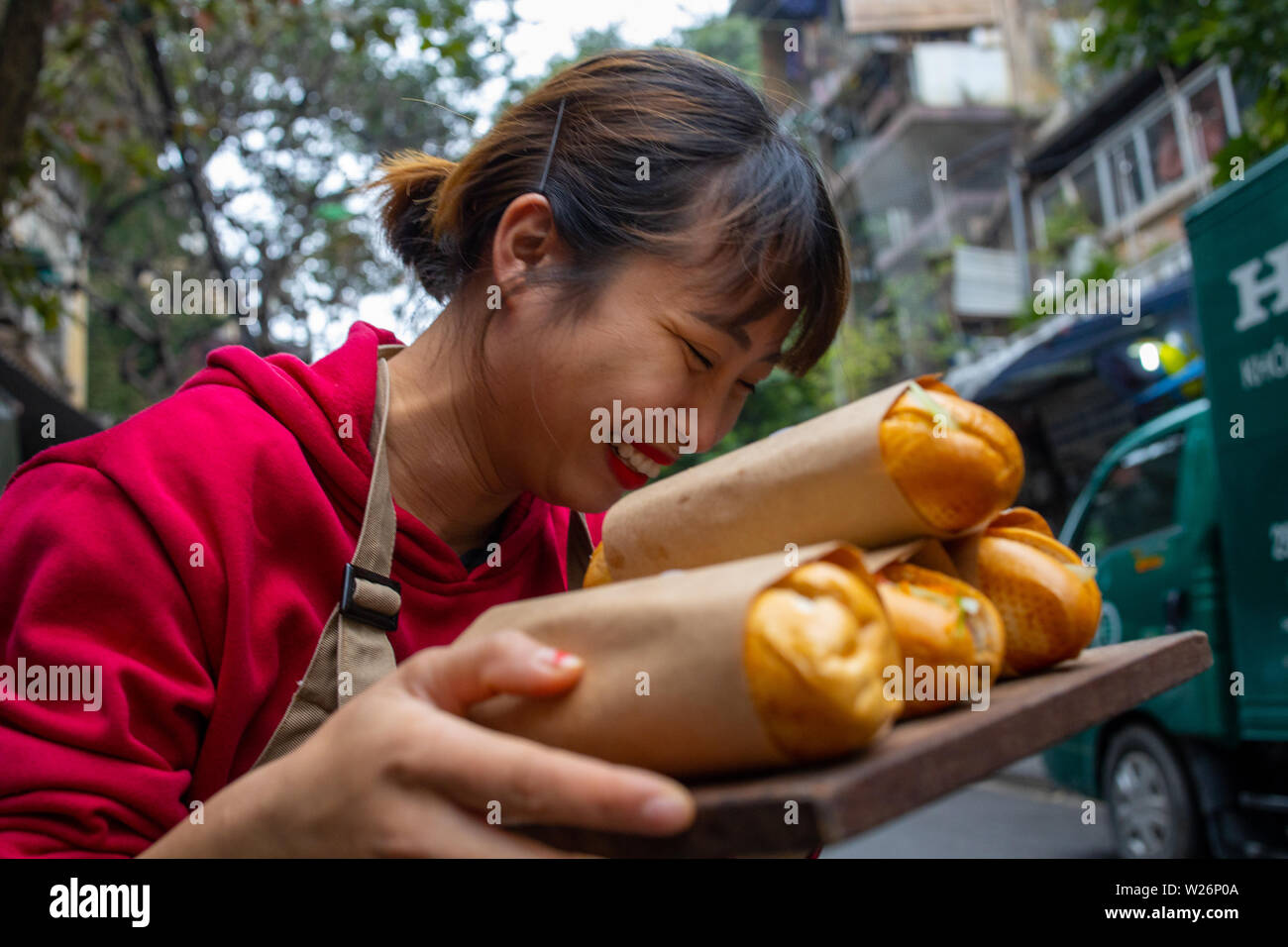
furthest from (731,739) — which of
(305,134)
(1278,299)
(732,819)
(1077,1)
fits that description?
(1077,1)

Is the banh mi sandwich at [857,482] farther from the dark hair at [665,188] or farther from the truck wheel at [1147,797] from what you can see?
the truck wheel at [1147,797]

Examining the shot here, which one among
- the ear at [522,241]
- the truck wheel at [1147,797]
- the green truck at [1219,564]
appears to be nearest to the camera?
the ear at [522,241]

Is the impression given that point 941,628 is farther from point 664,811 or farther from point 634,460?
point 634,460

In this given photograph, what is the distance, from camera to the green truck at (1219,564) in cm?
447

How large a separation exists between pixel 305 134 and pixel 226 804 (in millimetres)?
10994

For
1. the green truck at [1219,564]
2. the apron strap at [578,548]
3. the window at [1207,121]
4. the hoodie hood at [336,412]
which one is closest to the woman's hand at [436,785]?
the hoodie hood at [336,412]

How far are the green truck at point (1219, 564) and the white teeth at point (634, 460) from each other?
3709 millimetres

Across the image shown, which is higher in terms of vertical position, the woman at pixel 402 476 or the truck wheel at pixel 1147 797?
the woman at pixel 402 476

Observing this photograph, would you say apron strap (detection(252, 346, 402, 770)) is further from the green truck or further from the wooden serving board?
the green truck

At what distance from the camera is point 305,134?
430 inches

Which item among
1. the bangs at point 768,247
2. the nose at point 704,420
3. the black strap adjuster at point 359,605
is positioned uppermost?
the bangs at point 768,247

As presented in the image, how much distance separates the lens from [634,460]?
1.58 m

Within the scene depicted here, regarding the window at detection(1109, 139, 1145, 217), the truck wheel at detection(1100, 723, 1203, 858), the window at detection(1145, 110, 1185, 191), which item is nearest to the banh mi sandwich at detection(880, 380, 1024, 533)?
the truck wheel at detection(1100, 723, 1203, 858)

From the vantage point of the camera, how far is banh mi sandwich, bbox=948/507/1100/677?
3.71 feet
